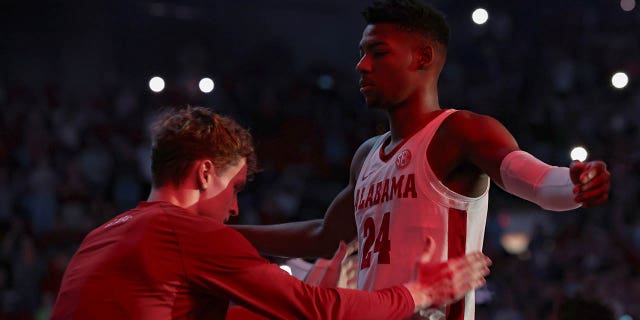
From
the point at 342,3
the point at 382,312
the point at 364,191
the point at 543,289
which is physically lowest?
the point at 543,289

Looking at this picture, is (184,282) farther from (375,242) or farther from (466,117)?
(466,117)

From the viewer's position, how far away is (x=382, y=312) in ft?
8.32

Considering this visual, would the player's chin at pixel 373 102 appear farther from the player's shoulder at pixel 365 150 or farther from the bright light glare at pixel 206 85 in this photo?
the bright light glare at pixel 206 85

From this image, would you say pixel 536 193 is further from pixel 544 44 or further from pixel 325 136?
pixel 544 44

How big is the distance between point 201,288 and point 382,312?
50cm

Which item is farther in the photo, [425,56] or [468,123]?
[425,56]

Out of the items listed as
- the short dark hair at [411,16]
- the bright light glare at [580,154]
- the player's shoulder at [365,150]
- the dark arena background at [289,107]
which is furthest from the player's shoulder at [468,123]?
the dark arena background at [289,107]

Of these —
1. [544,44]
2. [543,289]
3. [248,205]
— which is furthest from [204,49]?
[543,289]

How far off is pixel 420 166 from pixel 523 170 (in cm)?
44

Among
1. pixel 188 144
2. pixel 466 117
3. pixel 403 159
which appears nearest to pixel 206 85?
pixel 403 159

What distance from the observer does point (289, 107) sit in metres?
8.72

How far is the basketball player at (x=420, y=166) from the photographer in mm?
2762

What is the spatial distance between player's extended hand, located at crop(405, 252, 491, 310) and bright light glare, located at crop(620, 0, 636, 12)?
22.7 feet

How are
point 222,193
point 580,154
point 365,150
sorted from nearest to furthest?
point 222,193
point 365,150
point 580,154
